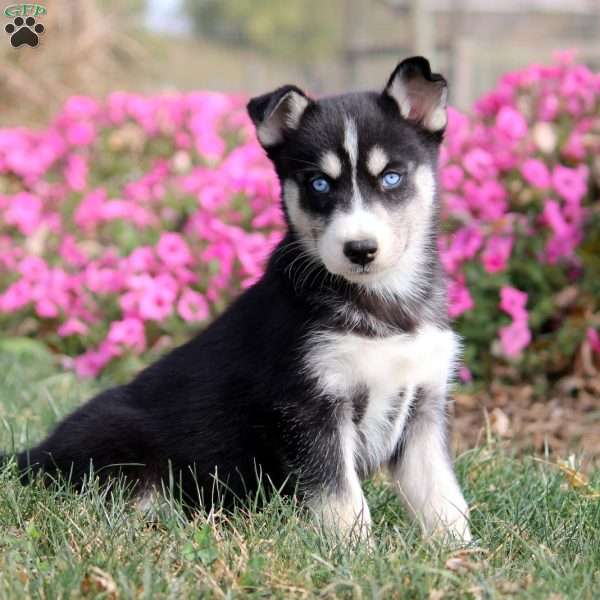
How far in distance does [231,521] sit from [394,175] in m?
1.35

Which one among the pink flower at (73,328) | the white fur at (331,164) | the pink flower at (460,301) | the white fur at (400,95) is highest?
the white fur at (400,95)

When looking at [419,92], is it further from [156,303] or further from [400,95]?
[156,303]

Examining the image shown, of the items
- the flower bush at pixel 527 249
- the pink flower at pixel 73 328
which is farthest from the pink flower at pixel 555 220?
the pink flower at pixel 73 328

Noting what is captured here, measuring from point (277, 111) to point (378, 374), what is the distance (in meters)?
1.09

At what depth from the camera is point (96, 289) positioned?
6.42m

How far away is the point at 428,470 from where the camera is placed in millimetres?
3543

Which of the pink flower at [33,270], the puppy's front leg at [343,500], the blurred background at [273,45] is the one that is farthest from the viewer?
the blurred background at [273,45]

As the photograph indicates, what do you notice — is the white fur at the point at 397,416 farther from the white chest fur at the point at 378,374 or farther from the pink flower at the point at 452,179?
the pink flower at the point at 452,179

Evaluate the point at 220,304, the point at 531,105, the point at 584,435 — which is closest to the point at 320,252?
the point at 584,435

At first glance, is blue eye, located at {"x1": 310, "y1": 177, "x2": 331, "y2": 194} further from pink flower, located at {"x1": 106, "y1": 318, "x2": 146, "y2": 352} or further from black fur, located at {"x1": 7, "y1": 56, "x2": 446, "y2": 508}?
pink flower, located at {"x1": 106, "y1": 318, "x2": 146, "y2": 352}

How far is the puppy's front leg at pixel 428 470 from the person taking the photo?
3479mm

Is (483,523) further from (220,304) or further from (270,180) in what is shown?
(270,180)

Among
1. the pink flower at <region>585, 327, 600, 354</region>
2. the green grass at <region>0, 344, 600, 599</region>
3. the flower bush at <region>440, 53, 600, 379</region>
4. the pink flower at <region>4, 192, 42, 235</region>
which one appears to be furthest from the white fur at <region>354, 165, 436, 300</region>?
the pink flower at <region>4, 192, 42, 235</region>

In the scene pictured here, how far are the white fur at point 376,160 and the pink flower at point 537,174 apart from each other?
2800 mm
